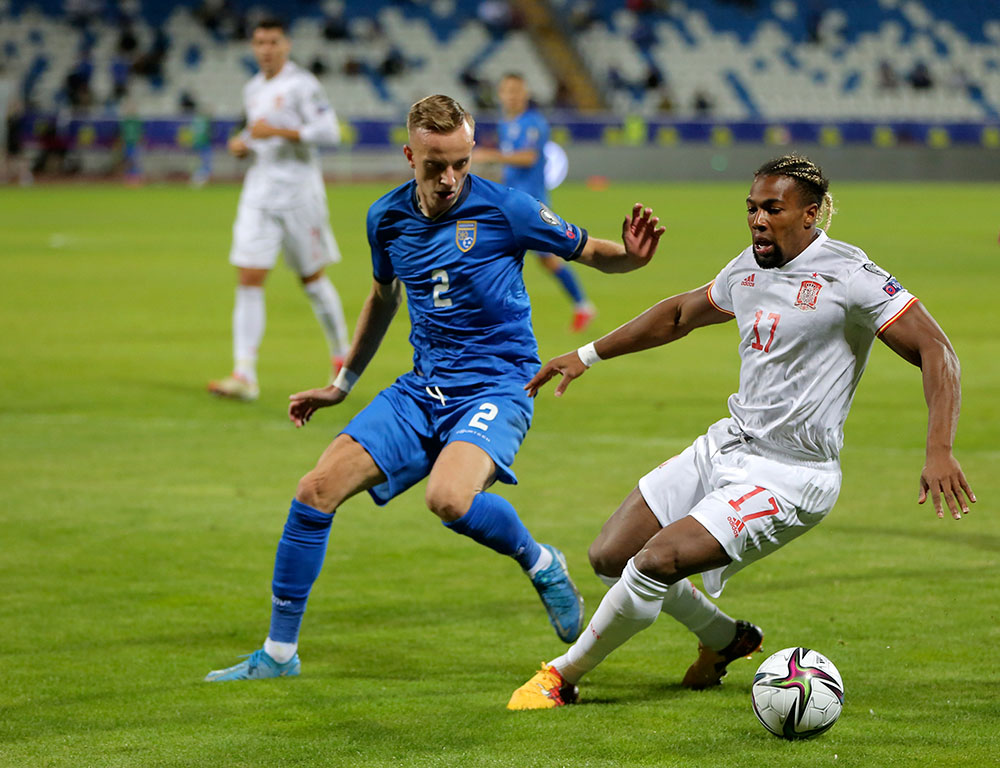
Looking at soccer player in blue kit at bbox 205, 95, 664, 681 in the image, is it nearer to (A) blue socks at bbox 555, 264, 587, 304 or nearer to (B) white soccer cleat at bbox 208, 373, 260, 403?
(B) white soccer cleat at bbox 208, 373, 260, 403

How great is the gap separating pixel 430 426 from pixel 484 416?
23cm

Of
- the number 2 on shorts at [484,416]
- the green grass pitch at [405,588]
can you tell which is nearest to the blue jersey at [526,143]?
the green grass pitch at [405,588]

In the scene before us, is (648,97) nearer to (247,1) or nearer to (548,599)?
(247,1)

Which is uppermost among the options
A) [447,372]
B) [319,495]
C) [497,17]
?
[497,17]

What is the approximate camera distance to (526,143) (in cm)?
1415

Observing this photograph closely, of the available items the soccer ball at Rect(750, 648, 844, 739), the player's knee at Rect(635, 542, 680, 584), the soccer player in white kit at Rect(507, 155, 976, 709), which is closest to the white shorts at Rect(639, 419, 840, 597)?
the soccer player in white kit at Rect(507, 155, 976, 709)

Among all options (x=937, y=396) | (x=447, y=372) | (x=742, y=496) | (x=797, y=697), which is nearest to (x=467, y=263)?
(x=447, y=372)

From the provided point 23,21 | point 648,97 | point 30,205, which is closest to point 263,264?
point 30,205

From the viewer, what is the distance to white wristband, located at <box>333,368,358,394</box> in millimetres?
5371

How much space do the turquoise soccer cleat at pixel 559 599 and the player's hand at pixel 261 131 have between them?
612cm

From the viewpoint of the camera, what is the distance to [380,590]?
601 centimetres

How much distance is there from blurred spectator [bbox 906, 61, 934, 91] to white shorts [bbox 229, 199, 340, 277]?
36943mm

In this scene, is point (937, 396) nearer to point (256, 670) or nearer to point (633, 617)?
point (633, 617)

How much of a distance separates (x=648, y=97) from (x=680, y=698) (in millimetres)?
40947
